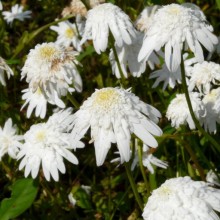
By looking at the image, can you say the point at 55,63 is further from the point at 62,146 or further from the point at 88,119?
the point at 88,119

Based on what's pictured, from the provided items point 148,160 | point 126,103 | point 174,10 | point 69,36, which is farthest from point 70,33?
point 126,103

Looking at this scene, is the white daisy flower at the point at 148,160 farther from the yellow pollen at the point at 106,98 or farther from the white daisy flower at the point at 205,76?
the yellow pollen at the point at 106,98

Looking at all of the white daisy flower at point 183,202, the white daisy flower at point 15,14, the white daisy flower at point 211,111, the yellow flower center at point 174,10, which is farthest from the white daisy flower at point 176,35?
the white daisy flower at point 15,14

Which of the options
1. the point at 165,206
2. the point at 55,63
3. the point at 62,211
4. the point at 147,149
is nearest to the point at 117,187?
the point at 62,211

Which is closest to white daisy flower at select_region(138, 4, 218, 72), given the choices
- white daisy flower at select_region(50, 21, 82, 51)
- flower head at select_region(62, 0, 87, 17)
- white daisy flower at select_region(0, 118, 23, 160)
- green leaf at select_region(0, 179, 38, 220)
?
green leaf at select_region(0, 179, 38, 220)

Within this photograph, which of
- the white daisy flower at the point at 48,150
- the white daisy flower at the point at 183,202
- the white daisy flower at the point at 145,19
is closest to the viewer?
the white daisy flower at the point at 183,202

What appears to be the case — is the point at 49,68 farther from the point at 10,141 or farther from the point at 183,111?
the point at 10,141
